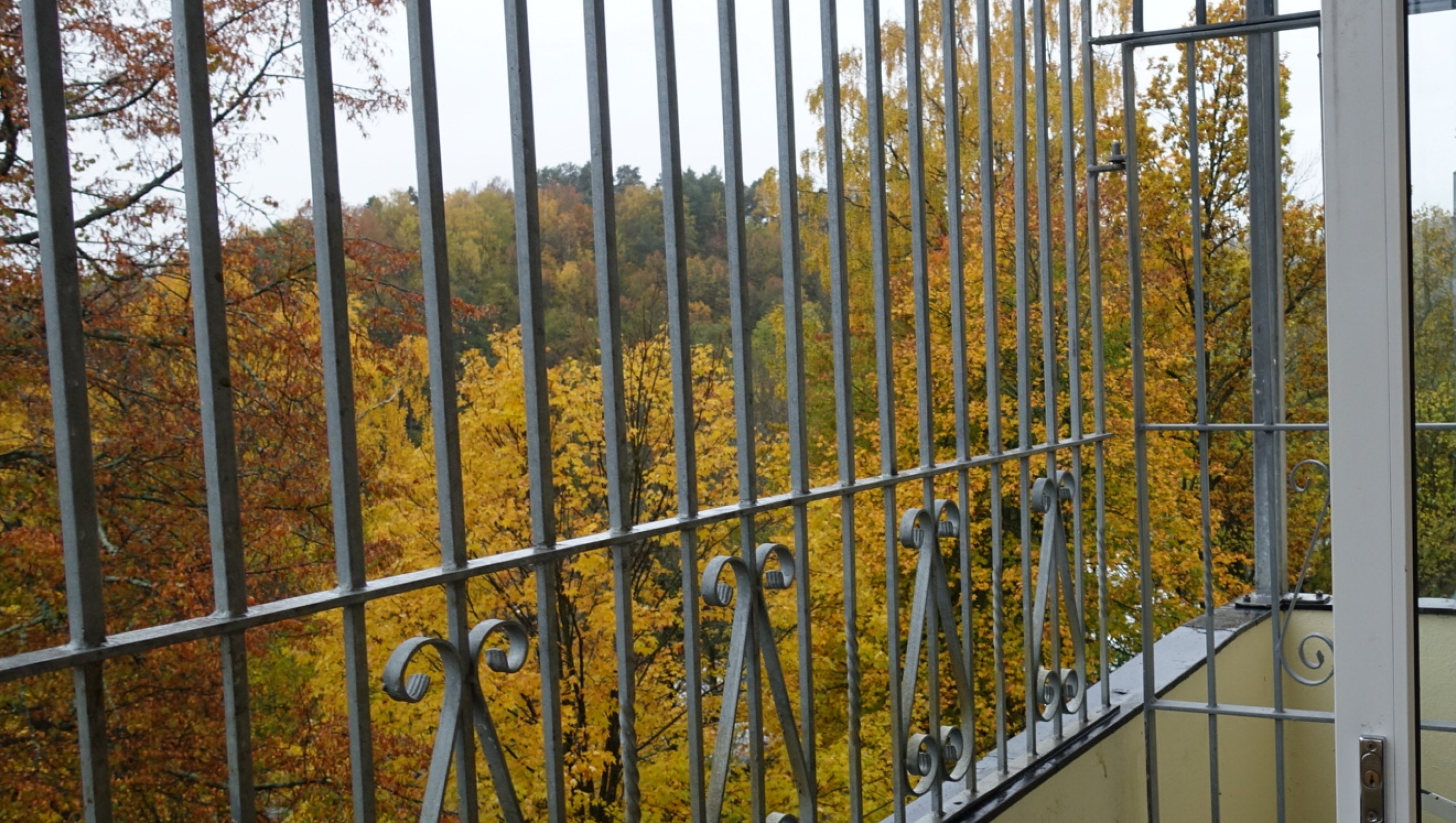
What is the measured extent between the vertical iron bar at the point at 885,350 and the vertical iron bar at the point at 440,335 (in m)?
0.87

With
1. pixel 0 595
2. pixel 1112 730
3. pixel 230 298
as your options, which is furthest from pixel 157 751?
pixel 1112 730

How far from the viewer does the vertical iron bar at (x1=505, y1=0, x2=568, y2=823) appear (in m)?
1.29

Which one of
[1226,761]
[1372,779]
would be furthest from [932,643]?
[1226,761]

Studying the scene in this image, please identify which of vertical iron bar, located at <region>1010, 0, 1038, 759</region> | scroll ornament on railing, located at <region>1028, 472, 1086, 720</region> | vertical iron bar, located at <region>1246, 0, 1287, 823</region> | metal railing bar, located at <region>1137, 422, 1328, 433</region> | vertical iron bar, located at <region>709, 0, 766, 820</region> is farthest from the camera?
vertical iron bar, located at <region>1246, 0, 1287, 823</region>

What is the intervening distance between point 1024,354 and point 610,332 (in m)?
1.28

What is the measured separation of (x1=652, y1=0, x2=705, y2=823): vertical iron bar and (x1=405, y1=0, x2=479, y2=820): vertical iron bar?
35 cm

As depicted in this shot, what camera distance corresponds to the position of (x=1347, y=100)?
3.78 ft

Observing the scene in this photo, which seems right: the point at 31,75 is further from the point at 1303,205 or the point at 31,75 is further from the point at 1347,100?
the point at 1303,205

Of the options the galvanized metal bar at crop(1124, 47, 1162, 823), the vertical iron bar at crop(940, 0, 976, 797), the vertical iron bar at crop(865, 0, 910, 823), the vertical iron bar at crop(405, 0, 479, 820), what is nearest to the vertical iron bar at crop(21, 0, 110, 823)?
the vertical iron bar at crop(405, 0, 479, 820)

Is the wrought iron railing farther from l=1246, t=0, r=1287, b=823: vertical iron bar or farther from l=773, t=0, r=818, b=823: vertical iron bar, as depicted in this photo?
l=1246, t=0, r=1287, b=823: vertical iron bar

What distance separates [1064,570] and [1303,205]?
599 cm

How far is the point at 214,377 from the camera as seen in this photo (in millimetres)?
1004

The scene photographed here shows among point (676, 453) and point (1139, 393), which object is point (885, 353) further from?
point (1139, 393)

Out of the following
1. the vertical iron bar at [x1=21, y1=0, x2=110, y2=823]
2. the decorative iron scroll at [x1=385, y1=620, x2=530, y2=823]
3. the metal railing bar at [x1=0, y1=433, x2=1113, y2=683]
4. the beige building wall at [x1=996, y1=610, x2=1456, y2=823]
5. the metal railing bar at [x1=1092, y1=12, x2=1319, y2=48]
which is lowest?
the beige building wall at [x1=996, y1=610, x2=1456, y2=823]
